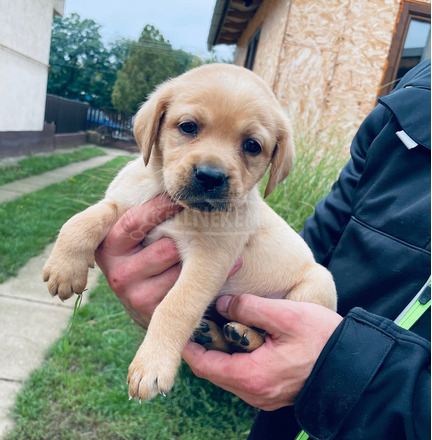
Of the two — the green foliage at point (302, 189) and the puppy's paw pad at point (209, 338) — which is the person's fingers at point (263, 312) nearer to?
the puppy's paw pad at point (209, 338)

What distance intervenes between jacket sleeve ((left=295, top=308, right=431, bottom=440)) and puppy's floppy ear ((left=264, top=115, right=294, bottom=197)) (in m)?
0.91

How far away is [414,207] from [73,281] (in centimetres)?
149

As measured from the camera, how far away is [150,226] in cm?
209

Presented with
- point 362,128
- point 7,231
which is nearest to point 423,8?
point 362,128

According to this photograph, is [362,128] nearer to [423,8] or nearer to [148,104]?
[148,104]

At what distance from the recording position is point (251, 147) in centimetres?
214

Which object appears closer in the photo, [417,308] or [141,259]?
[417,308]

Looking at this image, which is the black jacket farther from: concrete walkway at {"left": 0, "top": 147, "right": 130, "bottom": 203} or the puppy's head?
concrete walkway at {"left": 0, "top": 147, "right": 130, "bottom": 203}

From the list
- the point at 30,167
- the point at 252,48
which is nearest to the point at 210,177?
the point at 30,167

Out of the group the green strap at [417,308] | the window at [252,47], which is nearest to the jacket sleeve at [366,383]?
the green strap at [417,308]

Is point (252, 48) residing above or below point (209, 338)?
above

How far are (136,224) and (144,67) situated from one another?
15.9m

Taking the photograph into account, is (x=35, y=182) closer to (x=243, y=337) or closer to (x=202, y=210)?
(x=202, y=210)

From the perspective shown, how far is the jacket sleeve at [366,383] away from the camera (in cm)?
148
